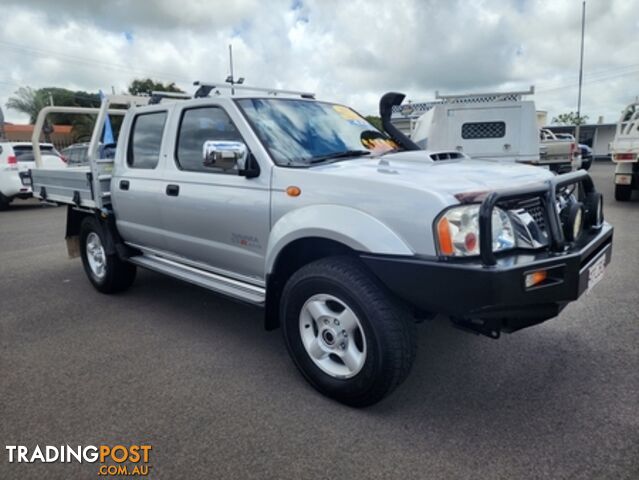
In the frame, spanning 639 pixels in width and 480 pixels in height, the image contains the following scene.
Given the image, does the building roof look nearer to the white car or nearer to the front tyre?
the white car

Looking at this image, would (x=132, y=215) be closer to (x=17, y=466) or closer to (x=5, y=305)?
(x=5, y=305)

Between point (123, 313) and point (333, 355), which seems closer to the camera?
point (333, 355)

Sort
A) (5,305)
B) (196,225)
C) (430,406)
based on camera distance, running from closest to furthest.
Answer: (430,406) < (196,225) < (5,305)

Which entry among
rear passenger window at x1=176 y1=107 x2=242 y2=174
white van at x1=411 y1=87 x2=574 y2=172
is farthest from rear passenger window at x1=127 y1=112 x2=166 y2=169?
white van at x1=411 y1=87 x2=574 y2=172

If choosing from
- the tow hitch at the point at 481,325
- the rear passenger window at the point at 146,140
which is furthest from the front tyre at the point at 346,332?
the rear passenger window at the point at 146,140

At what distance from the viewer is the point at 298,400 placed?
2.93 meters

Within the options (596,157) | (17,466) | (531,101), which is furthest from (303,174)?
(596,157)

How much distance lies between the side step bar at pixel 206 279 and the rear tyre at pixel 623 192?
398 inches

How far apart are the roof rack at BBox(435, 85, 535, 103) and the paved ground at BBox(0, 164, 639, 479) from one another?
6.80 meters

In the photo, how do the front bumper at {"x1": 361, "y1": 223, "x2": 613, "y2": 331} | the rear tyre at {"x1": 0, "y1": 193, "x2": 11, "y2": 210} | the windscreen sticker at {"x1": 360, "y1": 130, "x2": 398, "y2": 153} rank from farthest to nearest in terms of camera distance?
the rear tyre at {"x1": 0, "y1": 193, "x2": 11, "y2": 210}
the windscreen sticker at {"x1": 360, "y1": 130, "x2": 398, "y2": 153}
the front bumper at {"x1": 361, "y1": 223, "x2": 613, "y2": 331}

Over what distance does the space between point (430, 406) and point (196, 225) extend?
7.03 feet

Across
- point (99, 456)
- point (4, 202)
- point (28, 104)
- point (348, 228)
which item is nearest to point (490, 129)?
point (348, 228)

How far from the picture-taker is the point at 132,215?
4.45 metres

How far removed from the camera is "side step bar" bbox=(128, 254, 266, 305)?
336 centimetres
